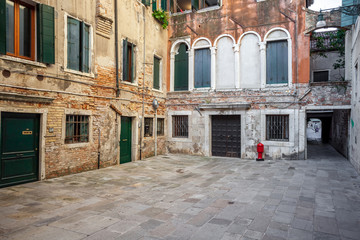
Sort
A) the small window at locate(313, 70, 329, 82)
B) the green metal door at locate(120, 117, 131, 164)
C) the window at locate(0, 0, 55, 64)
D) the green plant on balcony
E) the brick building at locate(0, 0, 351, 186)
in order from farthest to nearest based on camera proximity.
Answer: the small window at locate(313, 70, 329, 82) < the green plant on balcony < the green metal door at locate(120, 117, 131, 164) < the brick building at locate(0, 0, 351, 186) < the window at locate(0, 0, 55, 64)

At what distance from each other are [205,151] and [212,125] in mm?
1425

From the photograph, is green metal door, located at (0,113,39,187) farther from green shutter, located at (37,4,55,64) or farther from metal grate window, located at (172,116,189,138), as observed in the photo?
metal grate window, located at (172,116,189,138)

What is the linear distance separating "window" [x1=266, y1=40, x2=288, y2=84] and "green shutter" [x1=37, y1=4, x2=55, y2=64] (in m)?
9.44

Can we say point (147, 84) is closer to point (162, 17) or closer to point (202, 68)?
point (202, 68)

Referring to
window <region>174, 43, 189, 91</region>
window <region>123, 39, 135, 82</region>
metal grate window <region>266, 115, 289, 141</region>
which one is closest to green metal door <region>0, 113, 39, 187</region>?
window <region>123, 39, 135, 82</region>

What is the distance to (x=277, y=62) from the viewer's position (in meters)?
12.2

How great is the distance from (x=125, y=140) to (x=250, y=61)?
7.28 m

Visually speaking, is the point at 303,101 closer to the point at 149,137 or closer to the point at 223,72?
the point at 223,72

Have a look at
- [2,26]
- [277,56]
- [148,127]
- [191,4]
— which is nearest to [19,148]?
[2,26]

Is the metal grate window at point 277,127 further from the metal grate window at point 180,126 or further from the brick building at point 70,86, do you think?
the brick building at point 70,86

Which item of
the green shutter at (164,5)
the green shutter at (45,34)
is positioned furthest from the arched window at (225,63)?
the green shutter at (45,34)

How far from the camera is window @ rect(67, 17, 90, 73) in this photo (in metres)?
8.59

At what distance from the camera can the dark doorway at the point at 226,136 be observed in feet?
42.3

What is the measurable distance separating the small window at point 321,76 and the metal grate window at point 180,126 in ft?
31.2
